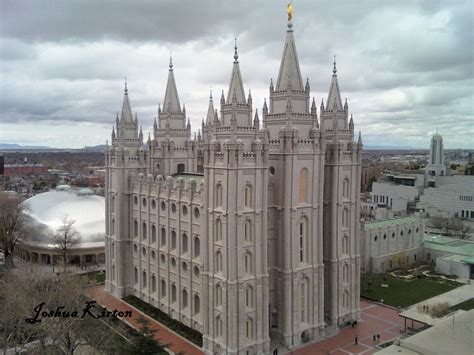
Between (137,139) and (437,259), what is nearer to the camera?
(137,139)

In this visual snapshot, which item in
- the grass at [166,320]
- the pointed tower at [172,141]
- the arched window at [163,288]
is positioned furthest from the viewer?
the pointed tower at [172,141]

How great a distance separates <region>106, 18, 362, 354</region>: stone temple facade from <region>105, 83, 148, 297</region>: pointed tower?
272 mm

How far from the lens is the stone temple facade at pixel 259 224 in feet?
127

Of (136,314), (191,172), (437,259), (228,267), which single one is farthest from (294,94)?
(437,259)

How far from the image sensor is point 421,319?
4322 cm

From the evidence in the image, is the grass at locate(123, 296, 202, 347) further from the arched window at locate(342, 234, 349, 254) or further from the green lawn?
the green lawn

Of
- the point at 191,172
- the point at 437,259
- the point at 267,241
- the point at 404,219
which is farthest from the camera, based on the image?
the point at 404,219

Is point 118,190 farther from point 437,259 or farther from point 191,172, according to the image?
point 437,259

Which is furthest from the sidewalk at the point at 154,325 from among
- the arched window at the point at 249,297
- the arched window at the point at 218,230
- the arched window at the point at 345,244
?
the arched window at the point at 345,244

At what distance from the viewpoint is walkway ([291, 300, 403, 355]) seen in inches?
1635

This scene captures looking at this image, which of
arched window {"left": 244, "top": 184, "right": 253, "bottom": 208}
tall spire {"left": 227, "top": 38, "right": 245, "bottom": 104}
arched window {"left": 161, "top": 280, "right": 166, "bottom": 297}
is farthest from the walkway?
tall spire {"left": 227, "top": 38, "right": 245, "bottom": 104}

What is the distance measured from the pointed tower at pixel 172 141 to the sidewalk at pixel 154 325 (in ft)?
55.4

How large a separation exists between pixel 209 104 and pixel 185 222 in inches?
1128

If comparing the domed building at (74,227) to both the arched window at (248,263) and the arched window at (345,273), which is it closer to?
the arched window at (248,263)
